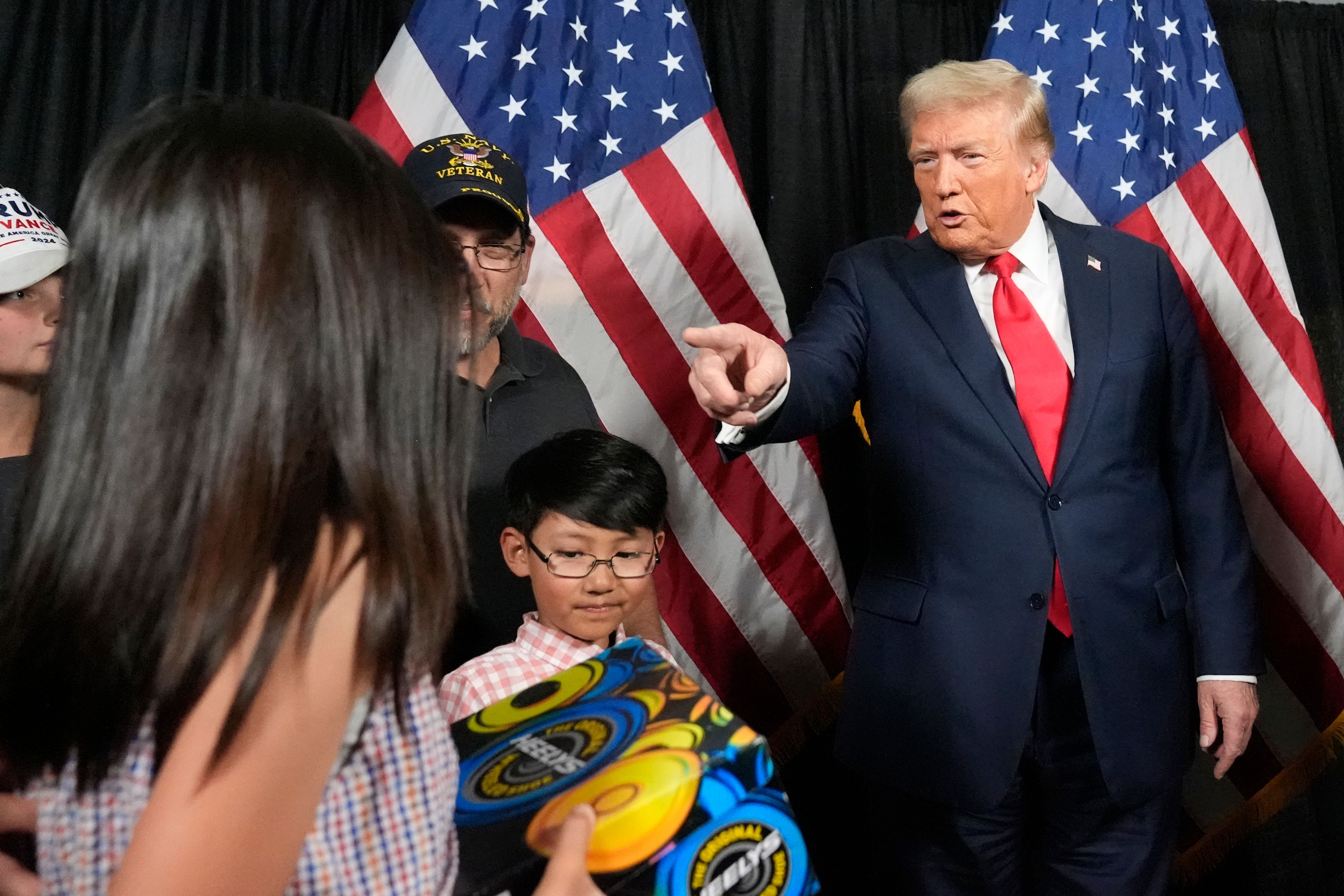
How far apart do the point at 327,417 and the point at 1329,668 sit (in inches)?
93.6

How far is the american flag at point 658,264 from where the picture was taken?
2.28 metres

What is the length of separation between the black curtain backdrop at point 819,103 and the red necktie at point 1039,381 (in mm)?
604

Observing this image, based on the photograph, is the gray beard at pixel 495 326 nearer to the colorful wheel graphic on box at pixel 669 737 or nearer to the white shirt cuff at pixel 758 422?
the white shirt cuff at pixel 758 422

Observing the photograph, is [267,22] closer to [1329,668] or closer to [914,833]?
[914,833]

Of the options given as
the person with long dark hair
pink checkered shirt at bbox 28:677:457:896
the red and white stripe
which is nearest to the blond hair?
the red and white stripe

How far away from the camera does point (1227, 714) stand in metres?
1.79

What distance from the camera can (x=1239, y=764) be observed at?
245 centimetres

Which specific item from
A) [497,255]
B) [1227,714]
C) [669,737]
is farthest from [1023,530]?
[669,737]

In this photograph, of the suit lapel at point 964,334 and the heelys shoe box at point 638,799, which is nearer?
the heelys shoe box at point 638,799

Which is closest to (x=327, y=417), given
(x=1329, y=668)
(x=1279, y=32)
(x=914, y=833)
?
(x=914, y=833)

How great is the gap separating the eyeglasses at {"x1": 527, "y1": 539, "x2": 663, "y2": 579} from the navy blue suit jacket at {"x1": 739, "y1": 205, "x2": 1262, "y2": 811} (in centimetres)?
33

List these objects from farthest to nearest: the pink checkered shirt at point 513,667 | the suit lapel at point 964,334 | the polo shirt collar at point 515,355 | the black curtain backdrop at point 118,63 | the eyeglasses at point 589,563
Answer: the black curtain backdrop at point 118,63 < the polo shirt collar at point 515,355 < the suit lapel at point 964,334 < the eyeglasses at point 589,563 < the pink checkered shirt at point 513,667

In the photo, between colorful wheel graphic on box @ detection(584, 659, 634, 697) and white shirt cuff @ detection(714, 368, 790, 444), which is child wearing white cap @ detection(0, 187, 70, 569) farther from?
colorful wheel graphic on box @ detection(584, 659, 634, 697)

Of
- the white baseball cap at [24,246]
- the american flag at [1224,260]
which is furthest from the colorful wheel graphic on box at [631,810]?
the american flag at [1224,260]
